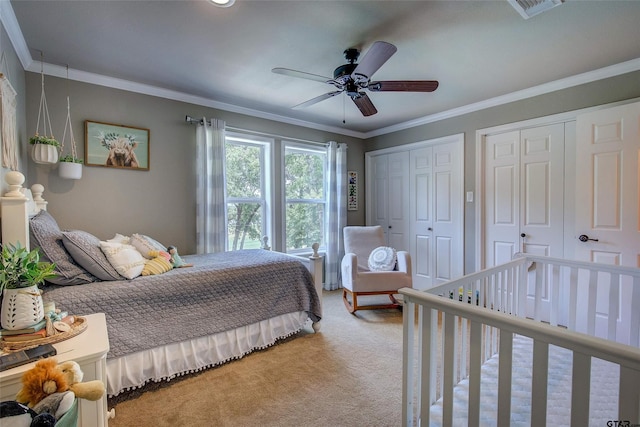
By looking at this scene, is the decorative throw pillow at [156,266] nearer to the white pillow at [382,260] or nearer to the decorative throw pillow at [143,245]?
the decorative throw pillow at [143,245]

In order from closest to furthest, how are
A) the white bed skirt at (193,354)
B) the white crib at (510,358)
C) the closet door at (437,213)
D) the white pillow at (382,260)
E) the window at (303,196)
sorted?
the white crib at (510,358) < the white bed skirt at (193,354) < the white pillow at (382,260) < the closet door at (437,213) < the window at (303,196)

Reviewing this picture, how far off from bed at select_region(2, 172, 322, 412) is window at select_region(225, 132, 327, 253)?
3.63ft

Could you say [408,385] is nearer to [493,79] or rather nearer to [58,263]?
[58,263]

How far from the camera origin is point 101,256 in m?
1.85

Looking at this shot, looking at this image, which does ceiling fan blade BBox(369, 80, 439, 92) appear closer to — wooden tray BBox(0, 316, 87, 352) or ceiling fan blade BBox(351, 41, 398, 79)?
ceiling fan blade BBox(351, 41, 398, 79)

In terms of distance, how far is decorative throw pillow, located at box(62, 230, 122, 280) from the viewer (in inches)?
69.6

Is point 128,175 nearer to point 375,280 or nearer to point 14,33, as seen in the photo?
point 14,33

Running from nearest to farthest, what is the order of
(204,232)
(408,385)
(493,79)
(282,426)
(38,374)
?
(38,374) → (408,385) → (282,426) → (493,79) → (204,232)

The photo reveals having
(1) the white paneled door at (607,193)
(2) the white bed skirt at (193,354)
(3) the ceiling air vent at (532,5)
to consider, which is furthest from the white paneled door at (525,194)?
(2) the white bed skirt at (193,354)

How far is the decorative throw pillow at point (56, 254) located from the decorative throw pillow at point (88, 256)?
3cm

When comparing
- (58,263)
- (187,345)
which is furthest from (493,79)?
(58,263)

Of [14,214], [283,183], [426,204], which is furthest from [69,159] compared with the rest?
[426,204]

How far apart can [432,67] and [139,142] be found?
2775mm

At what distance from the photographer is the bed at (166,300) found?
1684 mm
